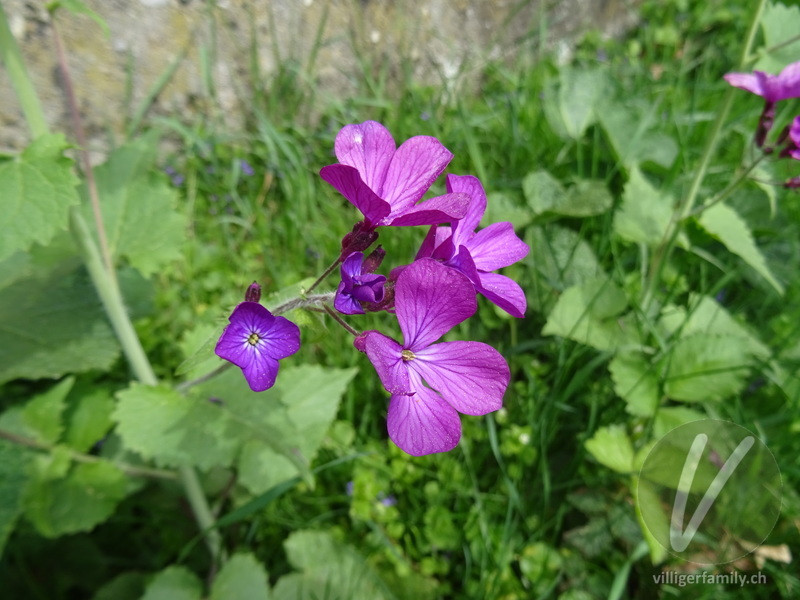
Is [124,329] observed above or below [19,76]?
below

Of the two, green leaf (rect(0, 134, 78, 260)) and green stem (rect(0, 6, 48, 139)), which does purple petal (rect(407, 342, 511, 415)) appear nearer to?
green leaf (rect(0, 134, 78, 260))

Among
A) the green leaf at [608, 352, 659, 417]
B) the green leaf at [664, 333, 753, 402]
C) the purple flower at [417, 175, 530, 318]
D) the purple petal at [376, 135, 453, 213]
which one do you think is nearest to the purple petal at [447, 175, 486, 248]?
the purple flower at [417, 175, 530, 318]

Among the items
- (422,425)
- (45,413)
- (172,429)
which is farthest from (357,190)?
(45,413)

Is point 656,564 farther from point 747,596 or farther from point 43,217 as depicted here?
point 43,217

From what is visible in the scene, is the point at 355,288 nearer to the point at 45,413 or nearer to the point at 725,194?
the point at 45,413

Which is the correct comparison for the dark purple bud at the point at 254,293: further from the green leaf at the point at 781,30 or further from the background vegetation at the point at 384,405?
the green leaf at the point at 781,30

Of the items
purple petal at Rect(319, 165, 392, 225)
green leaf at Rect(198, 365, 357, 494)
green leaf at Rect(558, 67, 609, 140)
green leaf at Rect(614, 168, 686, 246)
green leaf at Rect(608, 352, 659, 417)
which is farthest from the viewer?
green leaf at Rect(558, 67, 609, 140)

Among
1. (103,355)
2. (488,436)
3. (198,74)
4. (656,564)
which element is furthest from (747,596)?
(198,74)

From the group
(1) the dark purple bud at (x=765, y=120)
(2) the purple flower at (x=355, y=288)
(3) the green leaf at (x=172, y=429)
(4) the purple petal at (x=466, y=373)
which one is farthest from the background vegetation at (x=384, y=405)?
(4) the purple petal at (x=466, y=373)
